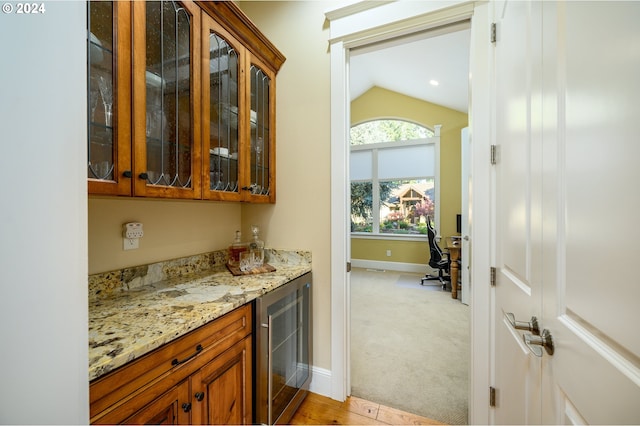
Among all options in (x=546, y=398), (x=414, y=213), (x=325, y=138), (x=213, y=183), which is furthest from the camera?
(x=414, y=213)

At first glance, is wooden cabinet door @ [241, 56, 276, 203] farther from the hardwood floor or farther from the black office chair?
the black office chair

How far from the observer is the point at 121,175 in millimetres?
987

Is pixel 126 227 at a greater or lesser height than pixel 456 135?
lesser

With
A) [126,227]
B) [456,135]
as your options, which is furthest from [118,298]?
[456,135]

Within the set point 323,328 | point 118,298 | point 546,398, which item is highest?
point 118,298

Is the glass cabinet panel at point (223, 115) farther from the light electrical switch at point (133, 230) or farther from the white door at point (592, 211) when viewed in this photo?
the white door at point (592, 211)

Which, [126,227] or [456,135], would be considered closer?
[126,227]

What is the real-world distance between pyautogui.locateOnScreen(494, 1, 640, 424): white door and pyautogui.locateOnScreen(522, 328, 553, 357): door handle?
0.02 m

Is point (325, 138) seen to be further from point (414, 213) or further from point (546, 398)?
point (414, 213)

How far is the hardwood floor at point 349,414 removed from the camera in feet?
5.11

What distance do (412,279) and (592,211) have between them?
4654 mm

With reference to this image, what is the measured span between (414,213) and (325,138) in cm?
430

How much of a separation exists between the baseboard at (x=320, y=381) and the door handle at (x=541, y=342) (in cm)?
137

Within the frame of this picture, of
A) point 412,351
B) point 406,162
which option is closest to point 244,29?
point 412,351
